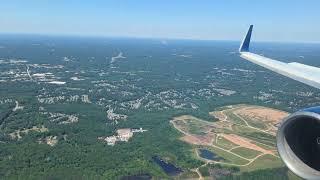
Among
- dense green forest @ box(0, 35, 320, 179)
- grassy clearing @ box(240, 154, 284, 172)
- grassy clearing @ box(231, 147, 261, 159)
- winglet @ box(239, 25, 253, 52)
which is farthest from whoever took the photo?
grassy clearing @ box(231, 147, 261, 159)

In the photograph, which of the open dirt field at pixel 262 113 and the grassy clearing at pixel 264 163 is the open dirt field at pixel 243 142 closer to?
the grassy clearing at pixel 264 163

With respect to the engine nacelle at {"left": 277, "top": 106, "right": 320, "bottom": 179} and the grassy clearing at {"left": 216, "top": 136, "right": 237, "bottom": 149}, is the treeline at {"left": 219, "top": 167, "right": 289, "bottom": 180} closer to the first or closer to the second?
the grassy clearing at {"left": 216, "top": 136, "right": 237, "bottom": 149}

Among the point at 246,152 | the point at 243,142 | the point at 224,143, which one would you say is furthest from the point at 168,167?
the point at 243,142

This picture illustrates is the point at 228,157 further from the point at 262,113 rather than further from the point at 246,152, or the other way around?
the point at 262,113

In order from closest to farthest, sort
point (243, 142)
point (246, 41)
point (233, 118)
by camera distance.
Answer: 1. point (246, 41)
2. point (243, 142)
3. point (233, 118)

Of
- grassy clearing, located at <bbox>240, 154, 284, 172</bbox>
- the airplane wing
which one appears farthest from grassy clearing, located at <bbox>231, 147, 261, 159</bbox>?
the airplane wing

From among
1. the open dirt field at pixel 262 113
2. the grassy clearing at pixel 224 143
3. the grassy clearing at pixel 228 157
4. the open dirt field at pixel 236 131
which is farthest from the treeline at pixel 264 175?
the open dirt field at pixel 262 113

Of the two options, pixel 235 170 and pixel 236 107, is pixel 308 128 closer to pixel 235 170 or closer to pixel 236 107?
pixel 235 170
